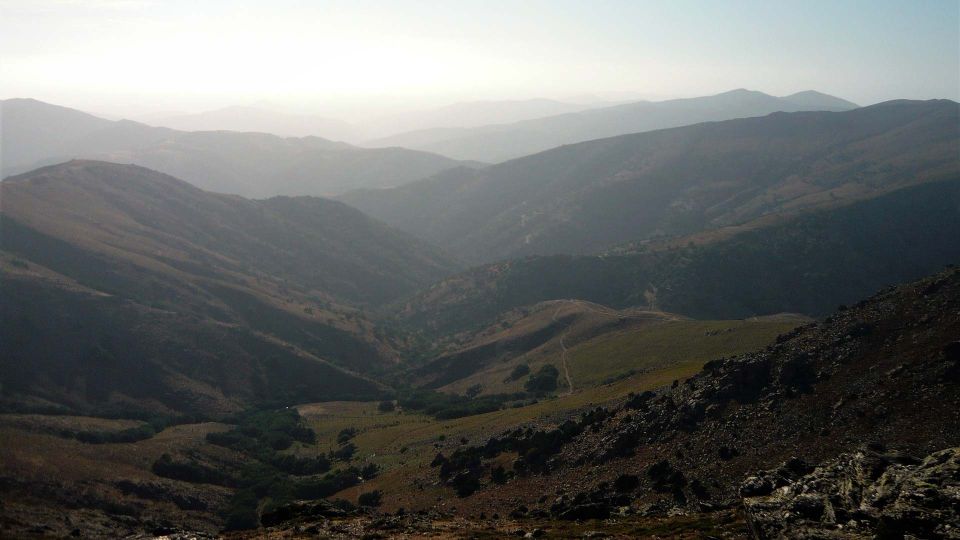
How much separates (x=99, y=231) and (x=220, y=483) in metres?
108

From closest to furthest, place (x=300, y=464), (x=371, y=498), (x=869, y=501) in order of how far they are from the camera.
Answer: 1. (x=869, y=501)
2. (x=371, y=498)
3. (x=300, y=464)

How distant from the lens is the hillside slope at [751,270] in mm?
150625

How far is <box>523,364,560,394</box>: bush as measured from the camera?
93.2 meters

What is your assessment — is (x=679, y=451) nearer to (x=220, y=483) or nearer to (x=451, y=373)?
(x=220, y=483)

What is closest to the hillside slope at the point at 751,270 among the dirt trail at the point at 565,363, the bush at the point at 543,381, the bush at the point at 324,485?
the dirt trail at the point at 565,363

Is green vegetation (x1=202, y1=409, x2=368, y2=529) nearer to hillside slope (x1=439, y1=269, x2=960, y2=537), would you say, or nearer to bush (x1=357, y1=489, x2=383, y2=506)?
bush (x1=357, y1=489, x2=383, y2=506)

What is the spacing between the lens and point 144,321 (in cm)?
11119

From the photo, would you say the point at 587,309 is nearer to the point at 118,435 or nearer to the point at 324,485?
the point at 324,485

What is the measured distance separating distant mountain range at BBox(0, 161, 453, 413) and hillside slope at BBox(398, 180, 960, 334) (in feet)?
113

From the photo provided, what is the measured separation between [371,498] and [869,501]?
4062 centimetres

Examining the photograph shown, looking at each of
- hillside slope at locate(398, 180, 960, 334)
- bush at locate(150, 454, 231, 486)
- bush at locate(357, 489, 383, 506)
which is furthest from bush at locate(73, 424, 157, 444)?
hillside slope at locate(398, 180, 960, 334)

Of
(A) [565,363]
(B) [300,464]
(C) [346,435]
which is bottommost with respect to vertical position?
(C) [346,435]

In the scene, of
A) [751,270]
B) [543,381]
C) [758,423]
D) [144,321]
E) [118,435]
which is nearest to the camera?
[758,423]

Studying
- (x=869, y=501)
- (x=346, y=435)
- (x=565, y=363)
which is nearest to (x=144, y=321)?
(x=346, y=435)
